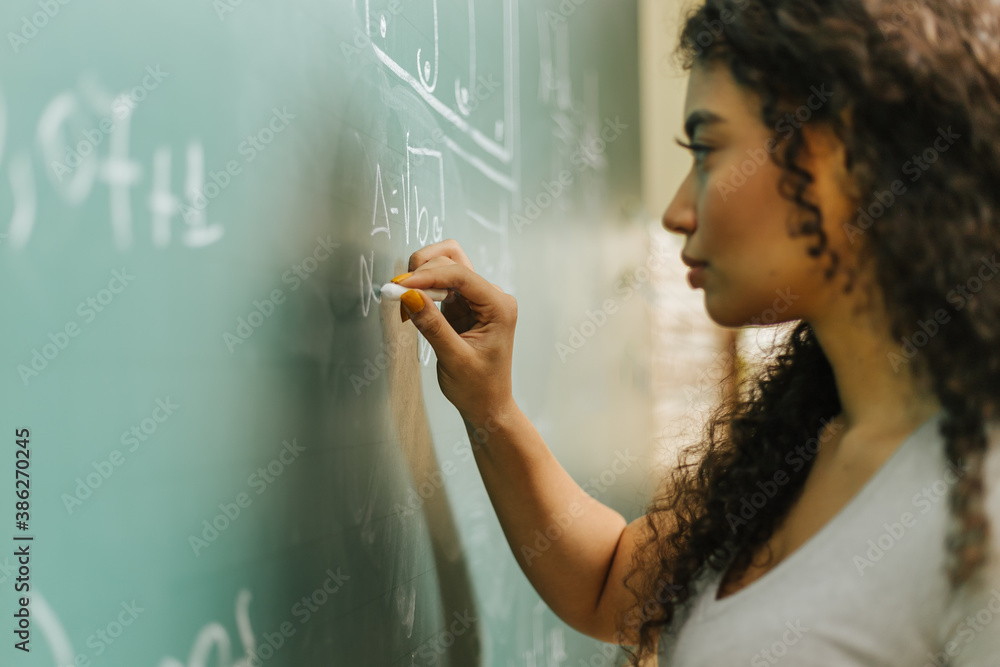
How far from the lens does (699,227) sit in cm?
61

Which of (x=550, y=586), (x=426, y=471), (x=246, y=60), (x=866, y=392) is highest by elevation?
(x=246, y=60)

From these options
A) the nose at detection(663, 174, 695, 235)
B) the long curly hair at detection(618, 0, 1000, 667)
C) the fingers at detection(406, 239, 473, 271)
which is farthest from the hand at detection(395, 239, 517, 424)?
the long curly hair at detection(618, 0, 1000, 667)

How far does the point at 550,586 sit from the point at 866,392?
0.40 meters

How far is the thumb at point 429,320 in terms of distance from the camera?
0.58 meters

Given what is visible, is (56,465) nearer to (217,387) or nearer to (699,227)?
(217,387)

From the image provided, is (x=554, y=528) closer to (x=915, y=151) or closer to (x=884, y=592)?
(x=884, y=592)

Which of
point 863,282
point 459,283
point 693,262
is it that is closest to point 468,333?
point 459,283

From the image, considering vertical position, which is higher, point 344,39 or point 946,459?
point 344,39

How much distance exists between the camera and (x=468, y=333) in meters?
0.69

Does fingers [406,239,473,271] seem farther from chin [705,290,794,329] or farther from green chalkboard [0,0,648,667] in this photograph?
chin [705,290,794,329]

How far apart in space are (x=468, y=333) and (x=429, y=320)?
0.32ft

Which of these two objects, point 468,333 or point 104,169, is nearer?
point 104,169

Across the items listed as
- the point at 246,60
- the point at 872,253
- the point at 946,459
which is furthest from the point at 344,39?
the point at 946,459

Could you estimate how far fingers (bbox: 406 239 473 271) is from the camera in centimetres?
64
